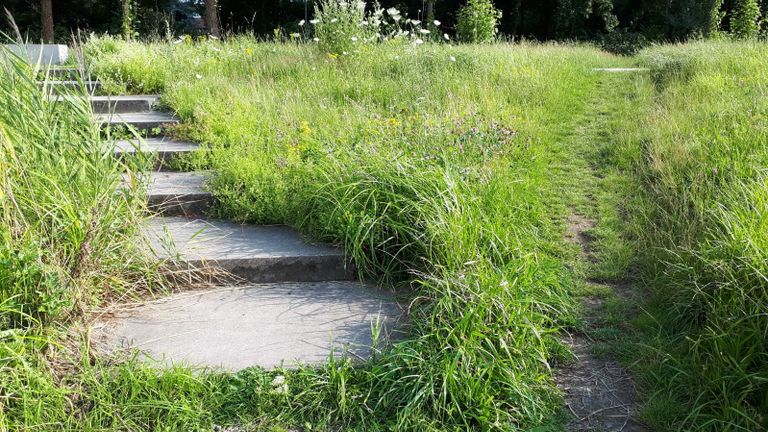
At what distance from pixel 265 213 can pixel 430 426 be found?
92.1 inches

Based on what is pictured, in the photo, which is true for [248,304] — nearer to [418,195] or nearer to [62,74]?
[418,195]

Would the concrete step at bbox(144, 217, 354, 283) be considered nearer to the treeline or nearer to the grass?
the grass

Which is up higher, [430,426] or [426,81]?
[426,81]

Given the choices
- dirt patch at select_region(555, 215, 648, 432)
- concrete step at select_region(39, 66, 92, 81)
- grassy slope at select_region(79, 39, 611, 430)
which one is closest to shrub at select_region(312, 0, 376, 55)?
grassy slope at select_region(79, 39, 611, 430)

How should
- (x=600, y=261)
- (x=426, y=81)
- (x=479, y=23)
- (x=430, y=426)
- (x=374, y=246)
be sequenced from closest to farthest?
1. (x=430, y=426)
2. (x=374, y=246)
3. (x=600, y=261)
4. (x=426, y=81)
5. (x=479, y=23)

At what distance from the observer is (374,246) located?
3914mm

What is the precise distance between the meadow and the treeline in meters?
18.3

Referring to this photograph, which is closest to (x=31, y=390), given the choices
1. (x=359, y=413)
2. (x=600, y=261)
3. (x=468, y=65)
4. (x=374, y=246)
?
(x=359, y=413)

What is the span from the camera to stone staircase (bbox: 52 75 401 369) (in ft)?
10.4

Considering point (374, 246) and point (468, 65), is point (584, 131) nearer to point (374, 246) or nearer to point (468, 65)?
point (468, 65)

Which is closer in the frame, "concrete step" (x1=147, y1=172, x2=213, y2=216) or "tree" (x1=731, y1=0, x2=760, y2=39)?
"concrete step" (x1=147, y1=172, x2=213, y2=216)

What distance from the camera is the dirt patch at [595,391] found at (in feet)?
9.14

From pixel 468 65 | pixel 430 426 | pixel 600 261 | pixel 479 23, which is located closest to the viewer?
pixel 430 426

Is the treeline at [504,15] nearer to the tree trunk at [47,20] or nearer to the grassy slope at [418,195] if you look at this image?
the tree trunk at [47,20]
